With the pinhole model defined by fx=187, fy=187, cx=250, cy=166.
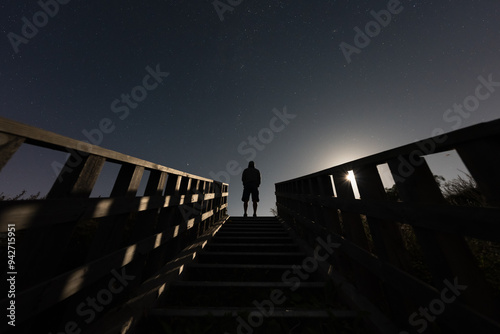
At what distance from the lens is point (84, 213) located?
1.20 meters

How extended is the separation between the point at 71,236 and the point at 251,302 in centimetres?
157

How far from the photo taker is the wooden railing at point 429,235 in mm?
870

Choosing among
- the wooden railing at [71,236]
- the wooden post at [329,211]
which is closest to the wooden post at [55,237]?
the wooden railing at [71,236]

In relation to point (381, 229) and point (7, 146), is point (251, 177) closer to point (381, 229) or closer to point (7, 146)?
point (381, 229)

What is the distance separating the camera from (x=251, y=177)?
7105 mm

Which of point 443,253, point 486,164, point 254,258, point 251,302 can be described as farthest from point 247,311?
point 486,164

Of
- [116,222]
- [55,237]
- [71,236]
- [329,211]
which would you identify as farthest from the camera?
[329,211]

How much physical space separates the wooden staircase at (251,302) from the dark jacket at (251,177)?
4397 millimetres

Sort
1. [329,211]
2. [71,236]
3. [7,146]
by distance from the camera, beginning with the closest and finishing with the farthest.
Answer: [7,146]
[71,236]
[329,211]

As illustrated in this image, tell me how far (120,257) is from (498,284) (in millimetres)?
3312

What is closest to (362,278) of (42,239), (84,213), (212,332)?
(212,332)

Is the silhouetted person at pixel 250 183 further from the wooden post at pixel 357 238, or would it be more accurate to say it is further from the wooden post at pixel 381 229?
the wooden post at pixel 381 229

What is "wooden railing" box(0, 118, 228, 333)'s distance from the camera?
905 mm

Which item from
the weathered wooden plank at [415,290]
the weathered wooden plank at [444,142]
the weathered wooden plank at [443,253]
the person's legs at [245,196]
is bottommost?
the weathered wooden plank at [415,290]
